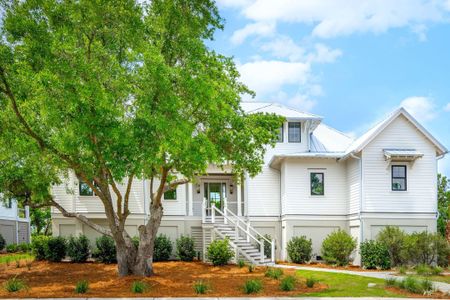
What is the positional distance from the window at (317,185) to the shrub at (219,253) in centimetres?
634

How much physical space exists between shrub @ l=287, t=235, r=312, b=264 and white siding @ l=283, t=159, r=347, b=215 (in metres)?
1.70

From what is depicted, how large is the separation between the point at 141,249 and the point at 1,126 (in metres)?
6.65

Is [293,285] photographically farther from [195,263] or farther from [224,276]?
[195,263]

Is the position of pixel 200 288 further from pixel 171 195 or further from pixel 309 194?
pixel 309 194

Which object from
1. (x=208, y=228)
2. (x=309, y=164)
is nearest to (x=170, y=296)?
(x=208, y=228)

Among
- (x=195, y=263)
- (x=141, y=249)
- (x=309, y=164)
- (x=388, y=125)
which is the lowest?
(x=195, y=263)

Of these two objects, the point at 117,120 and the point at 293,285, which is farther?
the point at 293,285

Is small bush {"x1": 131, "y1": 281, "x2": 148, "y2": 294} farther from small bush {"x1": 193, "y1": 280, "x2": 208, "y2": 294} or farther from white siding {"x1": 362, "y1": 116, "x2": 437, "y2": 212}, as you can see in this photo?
white siding {"x1": 362, "y1": 116, "x2": 437, "y2": 212}

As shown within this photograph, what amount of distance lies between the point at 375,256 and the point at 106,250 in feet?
42.1

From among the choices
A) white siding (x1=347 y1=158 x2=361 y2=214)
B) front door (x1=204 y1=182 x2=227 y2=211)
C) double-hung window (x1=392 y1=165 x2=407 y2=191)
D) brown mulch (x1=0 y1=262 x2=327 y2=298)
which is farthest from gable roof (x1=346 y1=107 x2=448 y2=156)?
front door (x1=204 y1=182 x2=227 y2=211)

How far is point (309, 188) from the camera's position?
26844 millimetres

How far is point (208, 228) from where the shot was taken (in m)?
26.0

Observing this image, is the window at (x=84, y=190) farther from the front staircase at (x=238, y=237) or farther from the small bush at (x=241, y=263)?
the small bush at (x=241, y=263)

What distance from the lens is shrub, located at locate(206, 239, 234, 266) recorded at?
22922 millimetres
